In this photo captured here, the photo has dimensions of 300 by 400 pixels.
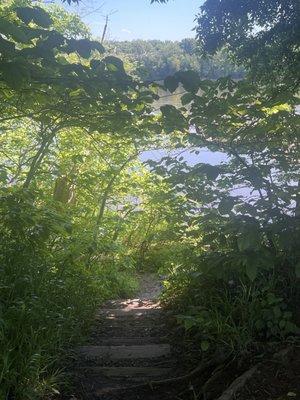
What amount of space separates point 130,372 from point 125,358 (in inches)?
10.3

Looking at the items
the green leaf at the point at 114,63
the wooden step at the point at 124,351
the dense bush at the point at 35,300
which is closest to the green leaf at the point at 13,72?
the green leaf at the point at 114,63

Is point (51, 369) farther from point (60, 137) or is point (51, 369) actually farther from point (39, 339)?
point (60, 137)

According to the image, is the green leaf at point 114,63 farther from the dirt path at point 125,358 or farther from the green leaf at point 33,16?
the dirt path at point 125,358

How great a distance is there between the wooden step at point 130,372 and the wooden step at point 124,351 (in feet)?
0.74

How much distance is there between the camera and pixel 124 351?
3.57m

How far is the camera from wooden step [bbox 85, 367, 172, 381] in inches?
122

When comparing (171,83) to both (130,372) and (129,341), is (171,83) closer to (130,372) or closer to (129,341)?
(130,372)

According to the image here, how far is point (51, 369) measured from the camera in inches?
114

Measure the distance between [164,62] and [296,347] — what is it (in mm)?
4120

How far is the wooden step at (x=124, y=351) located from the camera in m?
3.46

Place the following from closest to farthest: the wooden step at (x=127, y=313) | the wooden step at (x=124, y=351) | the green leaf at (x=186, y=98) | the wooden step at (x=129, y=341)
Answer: the green leaf at (x=186, y=98)
the wooden step at (x=124, y=351)
the wooden step at (x=129, y=341)
the wooden step at (x=127, y=313)

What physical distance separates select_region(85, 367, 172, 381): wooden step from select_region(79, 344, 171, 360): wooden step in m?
0.23

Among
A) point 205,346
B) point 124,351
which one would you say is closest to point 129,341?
point 124,351

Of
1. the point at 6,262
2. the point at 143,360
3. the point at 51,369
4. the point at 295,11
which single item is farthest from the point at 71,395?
the point at 295,11
